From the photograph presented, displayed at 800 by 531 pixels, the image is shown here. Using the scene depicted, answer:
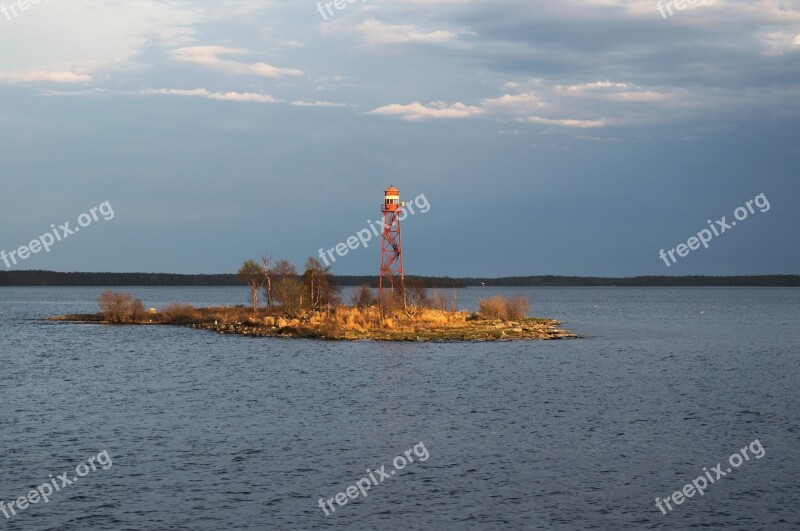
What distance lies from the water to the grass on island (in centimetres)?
1238

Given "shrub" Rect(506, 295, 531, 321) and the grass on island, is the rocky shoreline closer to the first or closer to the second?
the grass on island

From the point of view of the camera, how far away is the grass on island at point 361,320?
2662 inches

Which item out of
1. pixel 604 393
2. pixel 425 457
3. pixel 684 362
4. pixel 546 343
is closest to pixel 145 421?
pixel 425 457

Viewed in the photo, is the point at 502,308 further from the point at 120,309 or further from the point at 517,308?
the point at 120,309

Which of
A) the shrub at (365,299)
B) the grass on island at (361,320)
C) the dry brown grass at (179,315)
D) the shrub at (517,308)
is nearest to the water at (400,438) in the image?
the grass on island at (361,320)

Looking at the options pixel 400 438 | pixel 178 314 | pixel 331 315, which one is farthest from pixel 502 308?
pixel 400 438

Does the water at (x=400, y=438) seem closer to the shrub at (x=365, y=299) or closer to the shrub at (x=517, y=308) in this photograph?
the shrub at (x=365, y=299)

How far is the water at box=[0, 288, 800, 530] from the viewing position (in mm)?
20094

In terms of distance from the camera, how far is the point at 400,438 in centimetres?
2830

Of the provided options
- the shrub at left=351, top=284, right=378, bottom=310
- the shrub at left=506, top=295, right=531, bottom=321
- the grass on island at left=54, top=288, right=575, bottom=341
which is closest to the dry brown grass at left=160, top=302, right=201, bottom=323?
the grass on island at left=54, top=288, right=575, bottom=341

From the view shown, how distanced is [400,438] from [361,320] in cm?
→ 4259

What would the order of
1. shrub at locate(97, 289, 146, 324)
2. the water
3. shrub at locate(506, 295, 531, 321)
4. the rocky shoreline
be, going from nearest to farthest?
the water
the rocky shoreline
shrub at locate(506, 295, 531, 321)
shrub at locate(97, 289, 146, 324)

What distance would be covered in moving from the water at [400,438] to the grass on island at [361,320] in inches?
487

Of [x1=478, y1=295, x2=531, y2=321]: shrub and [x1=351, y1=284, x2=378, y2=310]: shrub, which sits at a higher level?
[x1=351, y1=284, x2=378, y2=310]: shrub
